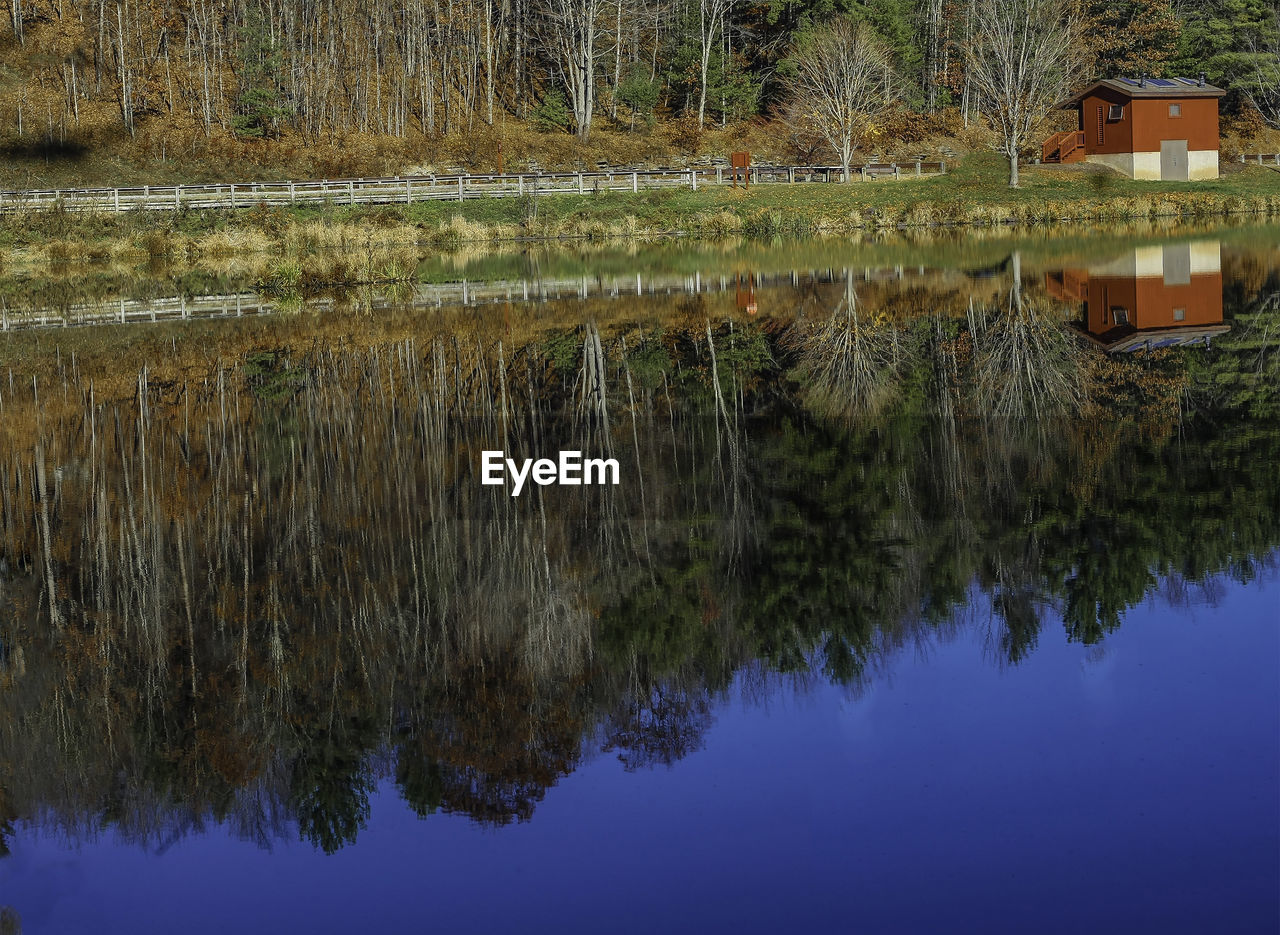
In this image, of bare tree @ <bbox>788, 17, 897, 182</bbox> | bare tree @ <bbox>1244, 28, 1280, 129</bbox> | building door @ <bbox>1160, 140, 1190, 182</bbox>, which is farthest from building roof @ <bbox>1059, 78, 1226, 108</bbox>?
bare tree @ <bbox>788, 17, 897, 182</bbox>

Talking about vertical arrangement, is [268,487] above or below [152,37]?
below

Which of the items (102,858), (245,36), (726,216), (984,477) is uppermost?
(245,36)

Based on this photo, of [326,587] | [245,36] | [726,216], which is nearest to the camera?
[326,587]

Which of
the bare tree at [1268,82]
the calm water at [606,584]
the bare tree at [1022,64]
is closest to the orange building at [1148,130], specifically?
the bare tree at [1022,64]

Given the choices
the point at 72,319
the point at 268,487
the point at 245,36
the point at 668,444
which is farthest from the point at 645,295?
the point at 245,36

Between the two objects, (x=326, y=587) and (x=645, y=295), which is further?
(x=645, y=295)

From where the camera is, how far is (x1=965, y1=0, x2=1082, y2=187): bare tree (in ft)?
201

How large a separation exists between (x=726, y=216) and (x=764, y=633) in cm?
4610

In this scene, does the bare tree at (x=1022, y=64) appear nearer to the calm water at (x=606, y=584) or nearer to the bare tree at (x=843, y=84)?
the bare tree at (x=843, y=84)

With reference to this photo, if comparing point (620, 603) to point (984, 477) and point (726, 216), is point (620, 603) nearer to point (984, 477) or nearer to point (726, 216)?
point (984, 477)

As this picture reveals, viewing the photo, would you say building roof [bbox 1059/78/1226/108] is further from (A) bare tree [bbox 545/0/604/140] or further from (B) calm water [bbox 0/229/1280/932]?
(B) calm water [bbox 0/229/1280/932]

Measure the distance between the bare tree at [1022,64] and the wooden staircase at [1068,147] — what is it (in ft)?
8.30

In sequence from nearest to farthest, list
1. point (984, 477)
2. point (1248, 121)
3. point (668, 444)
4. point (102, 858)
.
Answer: point (102, 858) → point (984, 477) → point (668, 444) → point (1248, 121)

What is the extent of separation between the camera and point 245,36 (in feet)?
244
